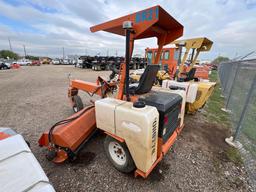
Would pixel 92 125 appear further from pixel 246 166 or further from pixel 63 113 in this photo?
pixel 246 166

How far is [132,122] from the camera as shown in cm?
153

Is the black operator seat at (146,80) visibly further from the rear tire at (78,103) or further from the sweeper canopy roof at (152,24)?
the rear tire at (78,103)

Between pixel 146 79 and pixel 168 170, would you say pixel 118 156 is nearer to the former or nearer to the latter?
pixel 168 170

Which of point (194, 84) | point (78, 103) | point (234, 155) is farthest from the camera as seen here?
point (78, 103)

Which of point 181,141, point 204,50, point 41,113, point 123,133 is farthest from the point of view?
point 204,50

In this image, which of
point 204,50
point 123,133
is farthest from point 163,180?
point 204,50

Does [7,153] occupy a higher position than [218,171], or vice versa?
[7,153]

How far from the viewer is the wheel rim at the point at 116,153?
1.99m

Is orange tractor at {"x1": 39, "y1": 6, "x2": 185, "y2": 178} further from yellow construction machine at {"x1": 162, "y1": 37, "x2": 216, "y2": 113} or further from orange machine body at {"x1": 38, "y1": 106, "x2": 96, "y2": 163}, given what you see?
yellow construction machine at {"x1": 162, "y1": 37, "x2": 216, "y2": 113}

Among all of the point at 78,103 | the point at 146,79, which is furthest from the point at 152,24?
the point at 78,103

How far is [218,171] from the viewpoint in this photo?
216cm

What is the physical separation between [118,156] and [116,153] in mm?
54

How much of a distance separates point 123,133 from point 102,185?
0.86 metres

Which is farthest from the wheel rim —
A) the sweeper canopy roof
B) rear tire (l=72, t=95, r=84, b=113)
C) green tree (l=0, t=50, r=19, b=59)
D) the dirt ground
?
green tree (l=0, t=50, r=19, b=59)
